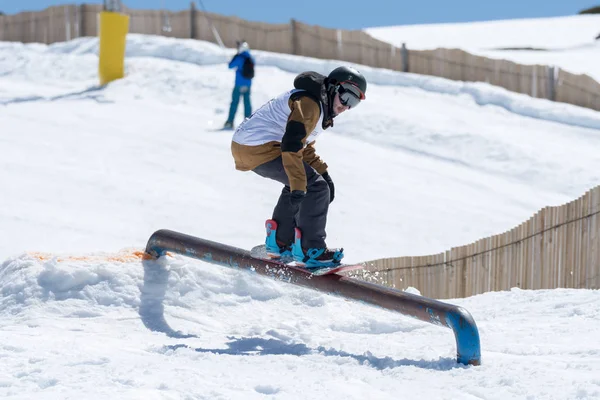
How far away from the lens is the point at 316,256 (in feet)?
16.1

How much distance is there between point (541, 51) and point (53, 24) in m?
17.9

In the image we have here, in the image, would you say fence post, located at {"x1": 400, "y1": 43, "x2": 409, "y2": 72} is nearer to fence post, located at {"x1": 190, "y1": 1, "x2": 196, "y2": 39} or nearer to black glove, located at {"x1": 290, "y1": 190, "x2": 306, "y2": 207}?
fence post, located at {"x1": 190, "y1": 1, "x2": 196, "y2": 39}

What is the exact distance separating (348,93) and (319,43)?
1674 cm

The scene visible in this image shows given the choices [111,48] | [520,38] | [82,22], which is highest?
[520,38]

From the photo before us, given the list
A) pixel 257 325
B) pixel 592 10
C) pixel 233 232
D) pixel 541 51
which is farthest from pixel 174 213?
pixel 592 10

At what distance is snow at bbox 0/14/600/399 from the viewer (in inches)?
152

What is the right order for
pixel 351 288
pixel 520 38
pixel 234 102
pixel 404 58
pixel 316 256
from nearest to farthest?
pixel 351 288 < pixel 316 256 < pixel 234 102 < pixel 404 58 < pixel 520 38

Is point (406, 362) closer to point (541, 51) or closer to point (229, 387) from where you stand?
point (229, 387)

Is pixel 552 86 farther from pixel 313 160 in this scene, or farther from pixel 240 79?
pixel 313 160

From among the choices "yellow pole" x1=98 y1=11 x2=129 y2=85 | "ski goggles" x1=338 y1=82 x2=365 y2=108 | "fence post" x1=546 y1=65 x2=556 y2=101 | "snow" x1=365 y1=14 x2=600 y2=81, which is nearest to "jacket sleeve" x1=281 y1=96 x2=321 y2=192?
"ski goggles" x1=338 y1=82 x2=365 y2=108

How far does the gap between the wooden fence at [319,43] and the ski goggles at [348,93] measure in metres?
12.8

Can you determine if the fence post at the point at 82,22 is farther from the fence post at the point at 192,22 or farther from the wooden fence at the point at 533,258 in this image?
the wooden fence at the point at 533,258

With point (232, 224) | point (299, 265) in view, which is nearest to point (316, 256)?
point (299, 265)

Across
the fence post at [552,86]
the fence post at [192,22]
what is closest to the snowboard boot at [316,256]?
the fence post at [552,86]
